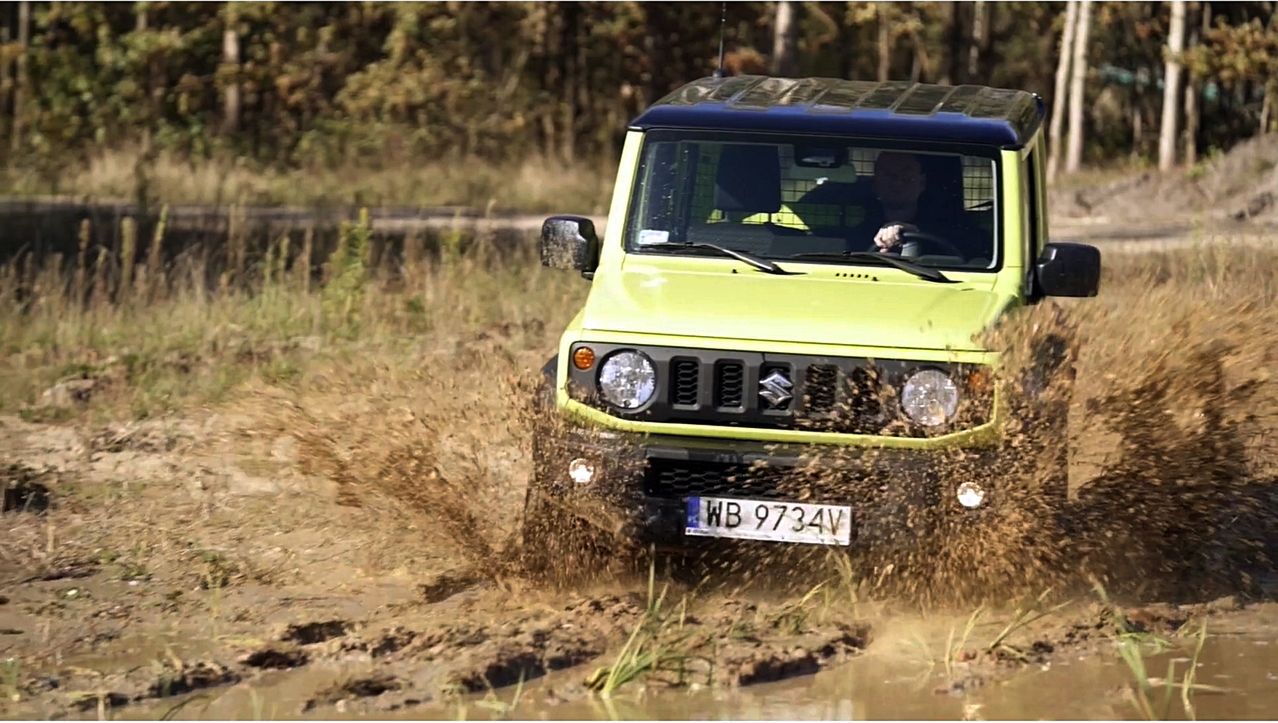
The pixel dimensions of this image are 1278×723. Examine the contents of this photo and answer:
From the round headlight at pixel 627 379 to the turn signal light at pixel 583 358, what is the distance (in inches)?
1.8

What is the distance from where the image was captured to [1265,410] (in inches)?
271

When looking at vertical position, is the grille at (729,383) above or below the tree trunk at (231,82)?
above

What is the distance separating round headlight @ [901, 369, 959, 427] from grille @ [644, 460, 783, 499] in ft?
1.60

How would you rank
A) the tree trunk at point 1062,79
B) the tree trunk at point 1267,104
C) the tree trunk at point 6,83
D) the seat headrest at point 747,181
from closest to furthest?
the seat headrest at point 747,181
the tree trunk at point 6,83
the tree trunk at point 1267,104
the tree trunk at point 1062,79

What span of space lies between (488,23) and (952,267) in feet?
81.1

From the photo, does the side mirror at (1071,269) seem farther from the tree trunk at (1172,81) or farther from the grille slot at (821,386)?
the tree trunk at (1172,81)

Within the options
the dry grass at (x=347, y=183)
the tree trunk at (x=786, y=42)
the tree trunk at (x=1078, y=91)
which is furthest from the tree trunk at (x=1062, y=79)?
the dry grass at (x=347, y=183)

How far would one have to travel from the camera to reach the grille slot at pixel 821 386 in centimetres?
569

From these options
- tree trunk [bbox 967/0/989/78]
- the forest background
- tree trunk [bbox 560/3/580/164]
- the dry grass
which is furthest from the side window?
tree trunk [bbox 967/0/989/78]

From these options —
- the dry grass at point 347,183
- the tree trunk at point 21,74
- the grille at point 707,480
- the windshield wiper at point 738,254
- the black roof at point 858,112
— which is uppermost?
the black roof at point 858,112

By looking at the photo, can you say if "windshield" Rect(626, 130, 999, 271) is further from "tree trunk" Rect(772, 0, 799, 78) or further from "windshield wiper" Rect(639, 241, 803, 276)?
"tree trunk" Rect(772, 0, 799, 78)

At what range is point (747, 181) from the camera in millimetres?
6586

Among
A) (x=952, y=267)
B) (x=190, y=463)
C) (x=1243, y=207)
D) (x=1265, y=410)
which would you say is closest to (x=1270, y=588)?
(x=1265, y=410)

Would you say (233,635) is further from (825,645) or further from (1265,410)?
(1265,410)
